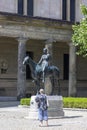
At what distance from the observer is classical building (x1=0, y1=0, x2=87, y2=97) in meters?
42.5

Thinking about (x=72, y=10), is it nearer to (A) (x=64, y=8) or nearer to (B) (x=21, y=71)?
(A) (x=64, y=8)

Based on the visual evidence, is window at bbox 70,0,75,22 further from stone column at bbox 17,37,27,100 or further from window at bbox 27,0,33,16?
stone column at bbox 17,37,27,100

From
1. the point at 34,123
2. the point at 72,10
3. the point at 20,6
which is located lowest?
the point at 34,123

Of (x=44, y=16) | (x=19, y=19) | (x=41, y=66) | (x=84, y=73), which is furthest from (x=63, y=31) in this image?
(x=41, y=66)

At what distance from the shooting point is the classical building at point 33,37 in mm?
Answer: 42469

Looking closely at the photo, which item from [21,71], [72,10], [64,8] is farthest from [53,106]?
[72,10]

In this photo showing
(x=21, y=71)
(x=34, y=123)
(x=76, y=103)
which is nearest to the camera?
(x=34, y=123)

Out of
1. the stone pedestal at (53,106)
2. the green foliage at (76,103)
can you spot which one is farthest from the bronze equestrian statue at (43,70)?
the green foliage at (76,103)

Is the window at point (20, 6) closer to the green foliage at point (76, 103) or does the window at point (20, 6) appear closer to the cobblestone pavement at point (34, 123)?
the green foliage at point (76, 103)

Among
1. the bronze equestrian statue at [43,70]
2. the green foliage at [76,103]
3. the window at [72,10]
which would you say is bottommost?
the green foliage at [76,103]

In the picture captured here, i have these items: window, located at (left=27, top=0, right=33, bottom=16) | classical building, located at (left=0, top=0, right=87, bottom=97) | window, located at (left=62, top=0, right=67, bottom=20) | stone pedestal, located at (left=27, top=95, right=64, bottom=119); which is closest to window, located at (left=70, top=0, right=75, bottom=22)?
classical building, located at (left=0, top=0, right=87, bottom=97)

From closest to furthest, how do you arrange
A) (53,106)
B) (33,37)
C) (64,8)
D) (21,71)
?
(53,106) → (21,71) → (33,37) → (64,8)

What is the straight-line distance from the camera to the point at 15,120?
24734mm

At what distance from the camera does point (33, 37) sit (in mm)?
43812
